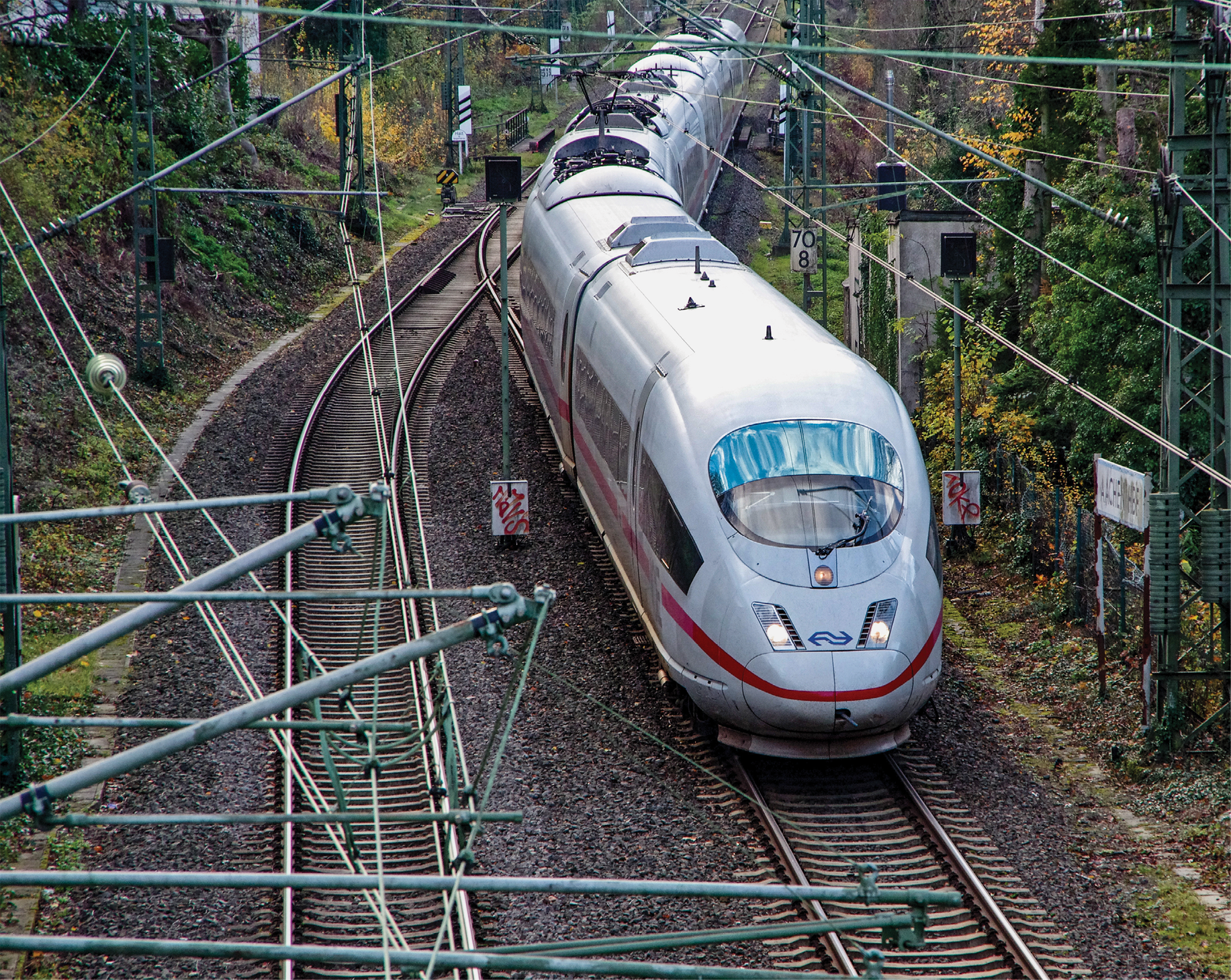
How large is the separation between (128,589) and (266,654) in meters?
2.73

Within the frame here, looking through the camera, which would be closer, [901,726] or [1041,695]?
[901,726]

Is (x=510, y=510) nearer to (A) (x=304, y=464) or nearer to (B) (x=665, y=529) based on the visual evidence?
(A) (x=304, y=464)

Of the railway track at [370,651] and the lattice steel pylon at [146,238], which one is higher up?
the lattice steel pylon at [146,238]

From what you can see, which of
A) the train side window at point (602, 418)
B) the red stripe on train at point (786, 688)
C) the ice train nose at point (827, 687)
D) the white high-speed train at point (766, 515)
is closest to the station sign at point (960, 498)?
the white high-speed train at point (766, 515)

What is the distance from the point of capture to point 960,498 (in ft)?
59.0

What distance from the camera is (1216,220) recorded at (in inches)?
478

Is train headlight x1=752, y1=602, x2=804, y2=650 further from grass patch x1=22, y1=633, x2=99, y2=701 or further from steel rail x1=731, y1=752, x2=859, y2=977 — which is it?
grass patch x1=22, y1=633, x2=99, y2=701

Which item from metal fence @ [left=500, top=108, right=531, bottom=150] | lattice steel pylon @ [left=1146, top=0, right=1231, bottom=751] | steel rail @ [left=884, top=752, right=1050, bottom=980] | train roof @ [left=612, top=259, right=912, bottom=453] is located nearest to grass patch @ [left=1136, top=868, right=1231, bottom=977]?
steel rail @ [left=884, top=752, right=1050, bottom=980]

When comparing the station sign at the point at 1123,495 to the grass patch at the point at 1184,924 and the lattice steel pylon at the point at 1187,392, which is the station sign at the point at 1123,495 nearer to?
the lattice steel pylon at the point at 1187,392

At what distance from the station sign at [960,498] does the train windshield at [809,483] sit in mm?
6414

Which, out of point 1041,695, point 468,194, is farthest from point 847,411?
point 468,194

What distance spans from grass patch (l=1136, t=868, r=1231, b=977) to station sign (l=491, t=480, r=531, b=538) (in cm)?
905

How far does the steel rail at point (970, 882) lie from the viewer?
8.95 metres

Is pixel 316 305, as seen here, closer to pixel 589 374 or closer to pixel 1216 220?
pixel 589 374
